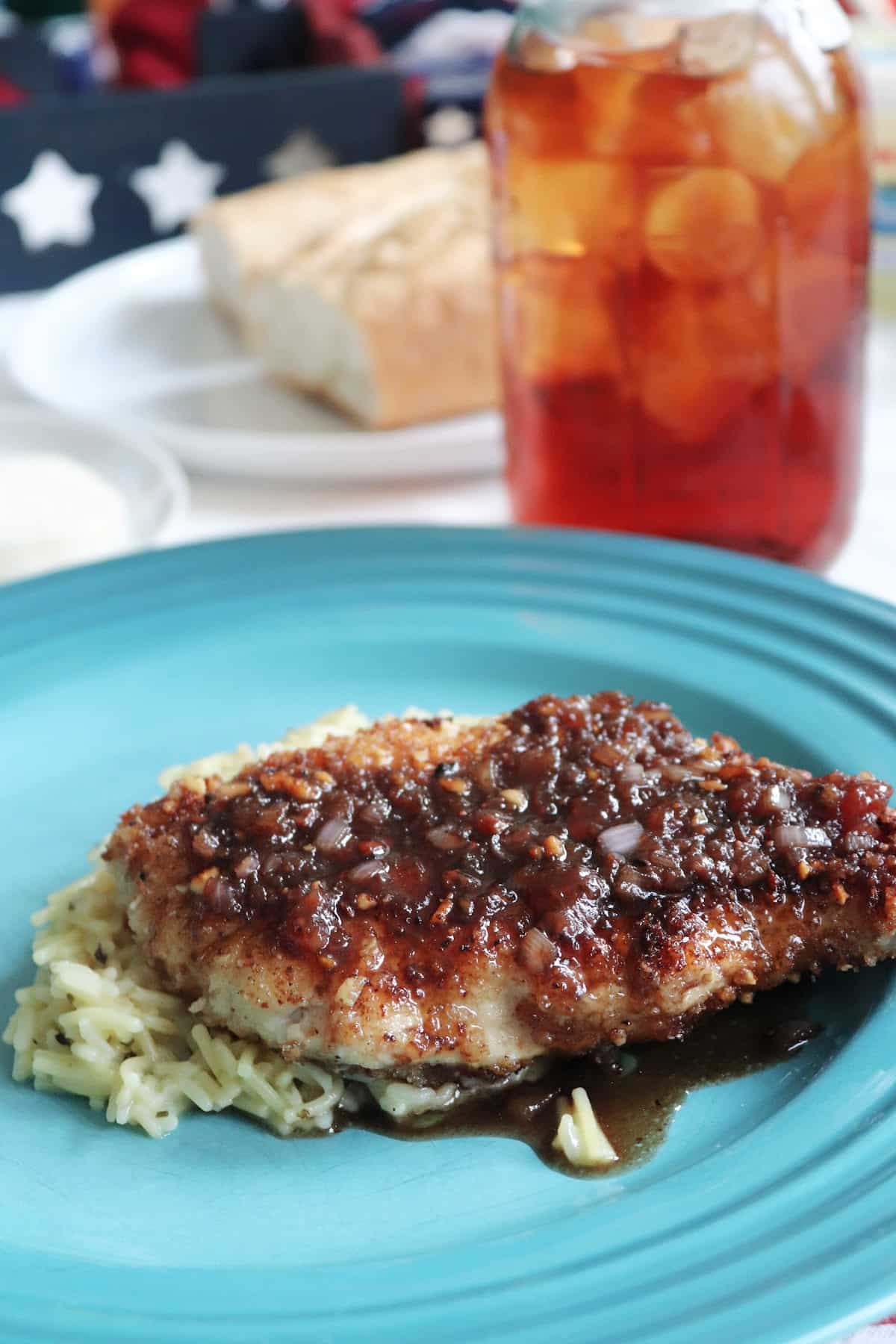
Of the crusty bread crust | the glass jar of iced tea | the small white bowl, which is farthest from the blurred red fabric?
the glass jar of iced tea

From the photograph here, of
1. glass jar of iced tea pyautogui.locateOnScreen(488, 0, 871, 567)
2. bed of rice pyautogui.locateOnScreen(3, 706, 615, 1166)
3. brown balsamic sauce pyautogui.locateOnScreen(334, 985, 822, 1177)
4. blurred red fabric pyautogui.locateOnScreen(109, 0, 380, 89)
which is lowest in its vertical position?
blurred red fabric pyautogui.locateOnScreen(109, 0, 380, 89)

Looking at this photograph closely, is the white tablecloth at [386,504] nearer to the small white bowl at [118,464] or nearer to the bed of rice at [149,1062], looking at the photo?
the small white bowl at [118,464]

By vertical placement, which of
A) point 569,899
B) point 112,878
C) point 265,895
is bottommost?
point 112,878

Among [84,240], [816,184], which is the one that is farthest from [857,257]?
[84,240]

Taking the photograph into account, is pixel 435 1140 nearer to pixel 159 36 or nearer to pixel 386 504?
pixel 386 504

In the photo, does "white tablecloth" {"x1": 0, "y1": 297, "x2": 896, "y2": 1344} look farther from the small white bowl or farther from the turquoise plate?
the turquoise plate

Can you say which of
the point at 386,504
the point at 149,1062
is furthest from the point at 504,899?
the point at 386,504

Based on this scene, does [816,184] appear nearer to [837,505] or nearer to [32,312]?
[837,505]
